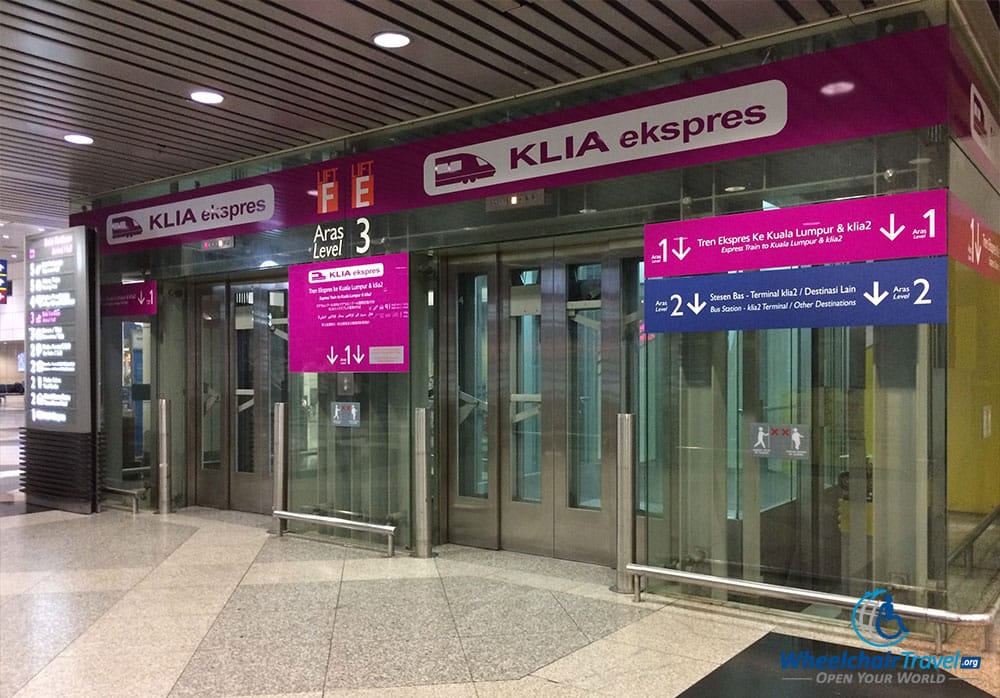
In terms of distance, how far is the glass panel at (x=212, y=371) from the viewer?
7.98 m

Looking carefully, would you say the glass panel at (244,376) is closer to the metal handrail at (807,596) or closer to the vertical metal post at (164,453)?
the vertical metal post at (164,453)

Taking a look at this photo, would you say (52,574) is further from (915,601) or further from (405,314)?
(915,601)

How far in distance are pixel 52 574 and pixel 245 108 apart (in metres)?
3.42

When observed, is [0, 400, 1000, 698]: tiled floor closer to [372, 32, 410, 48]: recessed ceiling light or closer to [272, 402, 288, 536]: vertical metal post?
[272, 402, 288, 536]: vertical metal post

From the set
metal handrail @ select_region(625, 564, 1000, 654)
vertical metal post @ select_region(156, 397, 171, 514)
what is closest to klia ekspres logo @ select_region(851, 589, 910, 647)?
metal handrail @ select_region(625, 564, 1000, 654)

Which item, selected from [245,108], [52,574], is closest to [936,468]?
[245,108]

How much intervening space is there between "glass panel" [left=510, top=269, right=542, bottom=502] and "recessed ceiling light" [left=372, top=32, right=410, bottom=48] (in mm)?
1927

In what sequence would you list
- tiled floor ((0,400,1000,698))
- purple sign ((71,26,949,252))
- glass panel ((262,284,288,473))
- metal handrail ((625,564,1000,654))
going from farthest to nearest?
glass panel ((262,284,288,473)), purple sign ((71,26,949,252)), metal handrail ((625,564,1000,654)), tiled floor ((0,400,1000,698))

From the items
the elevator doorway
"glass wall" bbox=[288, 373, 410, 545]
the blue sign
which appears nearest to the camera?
the blue sign

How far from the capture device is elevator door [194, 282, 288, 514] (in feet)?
24.9

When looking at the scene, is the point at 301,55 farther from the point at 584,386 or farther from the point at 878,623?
the point at 878,623

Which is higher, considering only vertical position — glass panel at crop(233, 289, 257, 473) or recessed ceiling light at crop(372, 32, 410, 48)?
recessed ceiling light at crop(372, 32, 410, 48)

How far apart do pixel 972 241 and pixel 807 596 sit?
2061mm

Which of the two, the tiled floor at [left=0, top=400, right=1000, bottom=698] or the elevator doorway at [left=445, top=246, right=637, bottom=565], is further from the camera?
the elevator doorway at [left=445, top=246, right=637, bottom=565]
